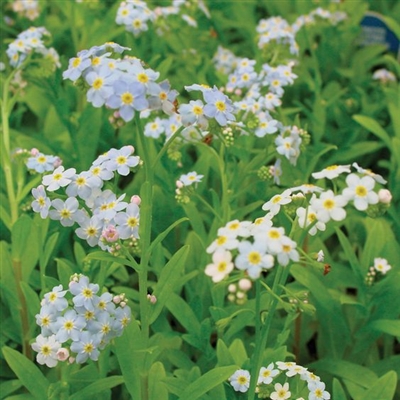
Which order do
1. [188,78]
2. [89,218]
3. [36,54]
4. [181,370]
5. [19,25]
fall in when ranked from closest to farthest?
[89,218] < [181,370] < [36,54] < [188,78] < [19,25]

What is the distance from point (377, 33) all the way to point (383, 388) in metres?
2.62

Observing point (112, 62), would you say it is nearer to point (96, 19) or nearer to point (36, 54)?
point (36, 54)

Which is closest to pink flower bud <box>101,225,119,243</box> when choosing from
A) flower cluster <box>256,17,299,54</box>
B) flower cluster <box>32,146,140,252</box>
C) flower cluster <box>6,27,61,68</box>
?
flower cluster <box>32,146,140,252</box>

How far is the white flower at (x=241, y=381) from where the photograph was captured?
6.09 feet

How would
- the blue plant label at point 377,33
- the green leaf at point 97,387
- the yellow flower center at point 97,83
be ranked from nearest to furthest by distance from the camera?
the yellow flower center at point 97,83 → the green leaf at point 97,387 → the blue plant label at point 377,33

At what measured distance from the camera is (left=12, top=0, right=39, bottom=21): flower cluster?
11.8 feet

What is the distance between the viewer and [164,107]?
1.65m

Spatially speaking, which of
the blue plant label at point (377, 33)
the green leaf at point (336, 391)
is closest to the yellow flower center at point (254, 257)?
the green leaf at point (336, 391)

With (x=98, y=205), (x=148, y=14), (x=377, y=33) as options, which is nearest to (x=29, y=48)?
(x=148, y=14)

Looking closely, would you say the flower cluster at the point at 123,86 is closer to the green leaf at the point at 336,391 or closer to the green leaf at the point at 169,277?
the green leaf at the point at 169,277

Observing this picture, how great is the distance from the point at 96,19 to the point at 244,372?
8.24 feet

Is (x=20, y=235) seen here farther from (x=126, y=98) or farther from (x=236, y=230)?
(x=236, y=230)

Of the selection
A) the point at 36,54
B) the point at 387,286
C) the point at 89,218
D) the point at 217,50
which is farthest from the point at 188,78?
the point at 89,218

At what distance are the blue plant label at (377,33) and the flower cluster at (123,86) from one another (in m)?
2.74
